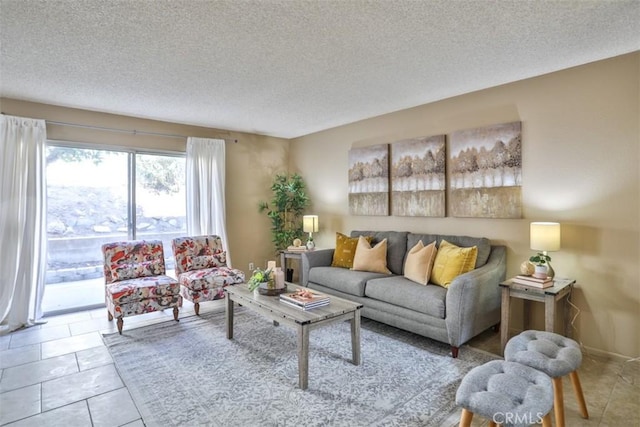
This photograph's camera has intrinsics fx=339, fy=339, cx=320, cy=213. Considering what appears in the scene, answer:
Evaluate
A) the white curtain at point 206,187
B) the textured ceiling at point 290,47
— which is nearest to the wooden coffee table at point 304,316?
the textured ceiling at point 290,47

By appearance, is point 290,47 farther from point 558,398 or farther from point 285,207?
point 285,207

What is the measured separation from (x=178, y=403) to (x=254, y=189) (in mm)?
3843

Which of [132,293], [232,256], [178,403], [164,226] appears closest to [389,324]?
[178,403]

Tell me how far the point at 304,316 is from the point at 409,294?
1138 mm

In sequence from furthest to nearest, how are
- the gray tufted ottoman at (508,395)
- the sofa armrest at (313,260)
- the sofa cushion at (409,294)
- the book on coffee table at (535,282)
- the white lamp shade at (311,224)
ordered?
the white lamp shade at (311,224) < the sofa armrest at (313,260) < the sofa cushion at (409,294) < the book on coffee table at (535,282) < the gray tufted ottoman at (508,395)

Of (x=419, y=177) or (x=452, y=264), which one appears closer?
(x=452, y=264)

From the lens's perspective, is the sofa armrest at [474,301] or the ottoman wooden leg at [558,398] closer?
the ottoman wooden leg at [558,398]

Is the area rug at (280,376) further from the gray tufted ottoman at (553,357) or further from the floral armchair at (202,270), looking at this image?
the gray tufted ottoman at (553,357)

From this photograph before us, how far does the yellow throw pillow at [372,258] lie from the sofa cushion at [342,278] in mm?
84

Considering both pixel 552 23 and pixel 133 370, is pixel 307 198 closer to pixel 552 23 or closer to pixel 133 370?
pixel 133 370

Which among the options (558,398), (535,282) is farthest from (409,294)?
(558,398)

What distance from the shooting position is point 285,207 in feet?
18.6

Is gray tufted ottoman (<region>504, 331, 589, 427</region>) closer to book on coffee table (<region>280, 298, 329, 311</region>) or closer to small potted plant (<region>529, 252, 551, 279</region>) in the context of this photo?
small potted plant (<region>529, 252, 551, 279</region>)

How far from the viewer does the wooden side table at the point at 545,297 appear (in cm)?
257
